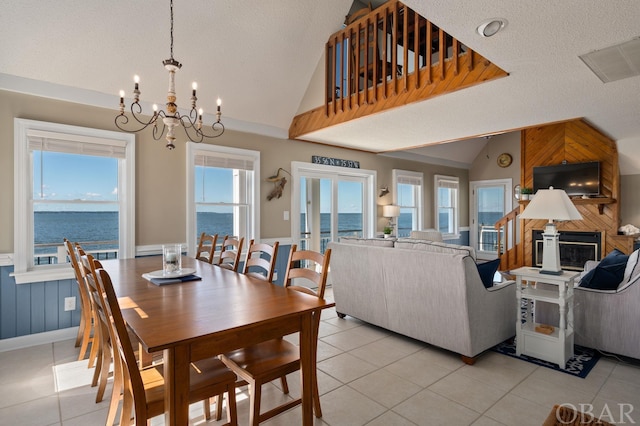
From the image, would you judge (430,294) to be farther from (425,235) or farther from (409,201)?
(409,201)

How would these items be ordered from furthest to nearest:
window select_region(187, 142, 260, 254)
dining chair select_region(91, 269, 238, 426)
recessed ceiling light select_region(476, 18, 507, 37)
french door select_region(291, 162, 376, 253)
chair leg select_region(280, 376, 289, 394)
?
french door select_region(291, 162, 376, 253) → window select_region(187, 142, 260, 254) → chair leg select_region(280, 376, 289, 394) → recessed ceiling light select_region(476, 18, 507, 37) → dining chair select_region(91, 269, 238, 426)

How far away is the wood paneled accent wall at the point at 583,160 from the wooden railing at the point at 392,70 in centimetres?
316

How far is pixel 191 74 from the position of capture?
151 inches

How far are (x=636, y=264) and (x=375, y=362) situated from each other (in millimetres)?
2406

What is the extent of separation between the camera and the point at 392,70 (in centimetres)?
355

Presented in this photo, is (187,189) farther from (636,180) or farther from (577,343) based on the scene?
(636,180)

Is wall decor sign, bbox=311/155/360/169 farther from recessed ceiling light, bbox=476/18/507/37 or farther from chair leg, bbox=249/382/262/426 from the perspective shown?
chair leg, bbox=249/382/262/426

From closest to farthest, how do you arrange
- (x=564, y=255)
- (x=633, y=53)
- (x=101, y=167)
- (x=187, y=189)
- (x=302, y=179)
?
(x=633, y=53) → (x=101, y=167) → (x=187, y=189) → (x=302, y=179) → (x=564, y=255)

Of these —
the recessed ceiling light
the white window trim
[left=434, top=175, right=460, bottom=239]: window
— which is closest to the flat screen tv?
[left=434, top=175, right=460, bottom=239]: window

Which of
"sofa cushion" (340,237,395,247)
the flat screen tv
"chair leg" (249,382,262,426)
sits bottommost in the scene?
"chair leg" (249,382,262,426)

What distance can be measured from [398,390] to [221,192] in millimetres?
3226

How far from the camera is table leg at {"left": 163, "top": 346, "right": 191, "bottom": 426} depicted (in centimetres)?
135

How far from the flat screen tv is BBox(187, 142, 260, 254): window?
17.0 feet

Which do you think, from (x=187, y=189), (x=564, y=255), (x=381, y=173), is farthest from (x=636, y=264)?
(x=187, y=189)
